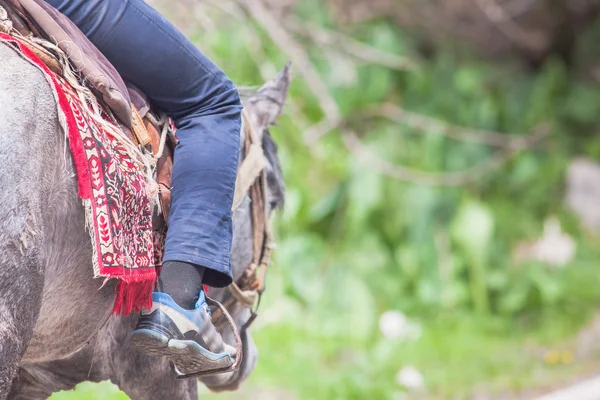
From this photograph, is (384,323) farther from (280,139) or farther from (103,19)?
(103,19)

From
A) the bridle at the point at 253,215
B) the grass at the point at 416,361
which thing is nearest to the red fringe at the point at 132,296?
the bridle at the point at 253,215

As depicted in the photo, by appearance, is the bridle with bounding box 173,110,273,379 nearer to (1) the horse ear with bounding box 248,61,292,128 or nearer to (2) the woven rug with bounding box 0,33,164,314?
(1) the horse ear with bounding box 248,61,292,128

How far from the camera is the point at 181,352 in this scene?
2.30 m

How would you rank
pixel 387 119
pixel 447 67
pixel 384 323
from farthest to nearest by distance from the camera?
pixel 447 67 → pixel 387 119 → pixel 384 323

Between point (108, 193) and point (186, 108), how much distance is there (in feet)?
1.78

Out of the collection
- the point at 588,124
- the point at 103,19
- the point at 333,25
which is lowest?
the point at 103,19

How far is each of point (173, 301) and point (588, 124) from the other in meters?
8.67

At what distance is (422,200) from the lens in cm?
789

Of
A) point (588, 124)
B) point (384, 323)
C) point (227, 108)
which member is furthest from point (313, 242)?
point (227, 108)

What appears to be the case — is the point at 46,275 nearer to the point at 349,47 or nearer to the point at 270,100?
the point at 270,100

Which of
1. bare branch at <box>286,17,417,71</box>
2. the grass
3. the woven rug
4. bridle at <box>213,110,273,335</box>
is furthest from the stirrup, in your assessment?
bare branch at <box>286,17,417,71</box>

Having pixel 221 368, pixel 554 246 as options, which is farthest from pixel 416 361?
pixel 221 368

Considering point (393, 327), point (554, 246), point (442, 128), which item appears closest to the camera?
point (393, 327)

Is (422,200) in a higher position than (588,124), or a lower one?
lower
